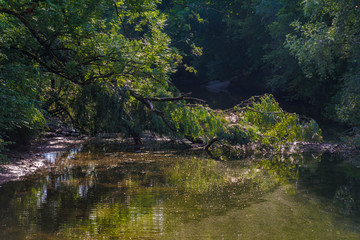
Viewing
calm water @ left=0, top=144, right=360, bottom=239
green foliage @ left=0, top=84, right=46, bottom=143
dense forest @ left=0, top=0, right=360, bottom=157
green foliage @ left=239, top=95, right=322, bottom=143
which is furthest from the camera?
green foliage @ left=239, top=95, right=322, bottom=143

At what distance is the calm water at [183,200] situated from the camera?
601cm

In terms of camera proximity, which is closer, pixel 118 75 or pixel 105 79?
pixel 118 75

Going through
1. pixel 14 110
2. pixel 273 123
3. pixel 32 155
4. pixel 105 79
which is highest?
pixel 105 79

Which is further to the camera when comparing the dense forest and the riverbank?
the riverbank

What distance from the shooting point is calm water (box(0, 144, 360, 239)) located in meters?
6.01

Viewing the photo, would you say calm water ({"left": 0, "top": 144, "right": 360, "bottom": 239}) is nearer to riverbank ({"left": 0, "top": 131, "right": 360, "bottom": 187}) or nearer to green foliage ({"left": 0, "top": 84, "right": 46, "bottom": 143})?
riverbank ({"left": 0, "top": 131, "right": 360, "bottom": 187})

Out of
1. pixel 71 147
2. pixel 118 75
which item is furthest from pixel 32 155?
pixel 118 75

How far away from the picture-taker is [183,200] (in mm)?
7578

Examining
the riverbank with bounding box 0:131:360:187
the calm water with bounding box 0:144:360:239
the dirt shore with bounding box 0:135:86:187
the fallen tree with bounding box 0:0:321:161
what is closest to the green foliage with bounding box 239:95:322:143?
the fallen tree with bounding box 0:0:321:161

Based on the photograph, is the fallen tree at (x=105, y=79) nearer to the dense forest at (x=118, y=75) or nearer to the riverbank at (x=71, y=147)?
the dense forest at (x=118, y=75)

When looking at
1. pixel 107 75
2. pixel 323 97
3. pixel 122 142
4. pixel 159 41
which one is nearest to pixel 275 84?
pixel 323 97

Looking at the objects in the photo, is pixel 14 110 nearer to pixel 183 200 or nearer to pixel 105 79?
pixel 105 79

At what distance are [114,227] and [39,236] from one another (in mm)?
1022

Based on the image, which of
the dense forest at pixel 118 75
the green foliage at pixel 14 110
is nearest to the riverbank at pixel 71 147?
the dense forest at pixel 118 75
